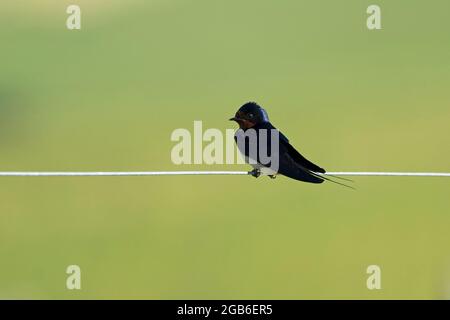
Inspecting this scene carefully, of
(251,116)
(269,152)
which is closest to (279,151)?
(269,152)

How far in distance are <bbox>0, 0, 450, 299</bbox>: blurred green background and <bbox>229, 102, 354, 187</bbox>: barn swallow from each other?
1.31 meters

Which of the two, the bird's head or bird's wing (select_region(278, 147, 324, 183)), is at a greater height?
the bird's head

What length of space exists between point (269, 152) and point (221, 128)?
276 cm

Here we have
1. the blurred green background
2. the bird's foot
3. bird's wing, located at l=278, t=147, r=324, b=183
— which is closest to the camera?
bird's wing, located at l=278, t=147, r=324, b=183

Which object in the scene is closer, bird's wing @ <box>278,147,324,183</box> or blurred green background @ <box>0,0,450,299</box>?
bird's wing @ <box>278,147,324,183</box>

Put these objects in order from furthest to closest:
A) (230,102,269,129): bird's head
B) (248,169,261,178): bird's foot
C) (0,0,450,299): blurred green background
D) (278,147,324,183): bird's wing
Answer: (0,0,450,299): blurred green background, (230,102,269,129): bird's head, (248,169,261,178): bird's foot, (278,147,324,183): bird's wing

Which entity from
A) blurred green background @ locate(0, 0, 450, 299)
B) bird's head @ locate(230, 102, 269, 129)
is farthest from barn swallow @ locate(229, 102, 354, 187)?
blurred green background @ locate(0, 0, 450, 299)

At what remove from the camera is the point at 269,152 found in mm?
3963

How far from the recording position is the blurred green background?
562 centimetres

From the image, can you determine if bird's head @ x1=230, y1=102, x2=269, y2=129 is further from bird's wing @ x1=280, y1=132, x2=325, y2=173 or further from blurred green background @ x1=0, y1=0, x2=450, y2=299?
blurred green background @ x1=0, y1=0, x2=450, y2=299

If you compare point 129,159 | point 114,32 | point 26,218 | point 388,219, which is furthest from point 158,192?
point 114,32

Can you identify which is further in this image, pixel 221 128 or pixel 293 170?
pixel 221 128

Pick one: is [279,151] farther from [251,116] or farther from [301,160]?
[251,116]

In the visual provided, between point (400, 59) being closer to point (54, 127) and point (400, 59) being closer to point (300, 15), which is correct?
point (300, 15)
